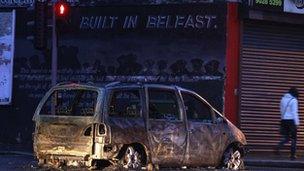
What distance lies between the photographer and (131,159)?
39.4 ft

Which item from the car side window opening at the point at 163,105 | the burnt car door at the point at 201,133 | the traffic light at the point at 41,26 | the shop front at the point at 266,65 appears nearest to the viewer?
the car side window opening at the point at 163,105

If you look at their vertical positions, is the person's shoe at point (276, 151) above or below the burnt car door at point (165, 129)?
below

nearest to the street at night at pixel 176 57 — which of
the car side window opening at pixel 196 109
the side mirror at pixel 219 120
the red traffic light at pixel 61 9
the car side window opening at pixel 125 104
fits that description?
the red traffic light at pixel 61 9

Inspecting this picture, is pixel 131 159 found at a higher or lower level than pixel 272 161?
higher

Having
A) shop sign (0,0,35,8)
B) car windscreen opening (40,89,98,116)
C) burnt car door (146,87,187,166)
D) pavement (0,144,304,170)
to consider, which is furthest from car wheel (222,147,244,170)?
shop sign (0,0,35,8)

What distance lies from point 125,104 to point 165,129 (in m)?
0.90

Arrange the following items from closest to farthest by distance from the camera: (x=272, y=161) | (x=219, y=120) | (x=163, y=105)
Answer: (x=163, y=105) → (x=219, y=120) → (x=272, y=161)

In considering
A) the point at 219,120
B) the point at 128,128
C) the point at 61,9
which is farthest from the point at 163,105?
the point at 61,9

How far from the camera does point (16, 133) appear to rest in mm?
22062

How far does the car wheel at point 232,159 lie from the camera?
13.7 metres

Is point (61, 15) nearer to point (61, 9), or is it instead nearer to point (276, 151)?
point (61, 9)

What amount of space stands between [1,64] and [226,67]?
7.66 meters

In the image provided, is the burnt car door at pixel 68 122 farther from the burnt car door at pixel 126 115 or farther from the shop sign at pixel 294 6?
the shop sign at pixel 294 6

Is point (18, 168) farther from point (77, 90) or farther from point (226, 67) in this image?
point (226, 67)
